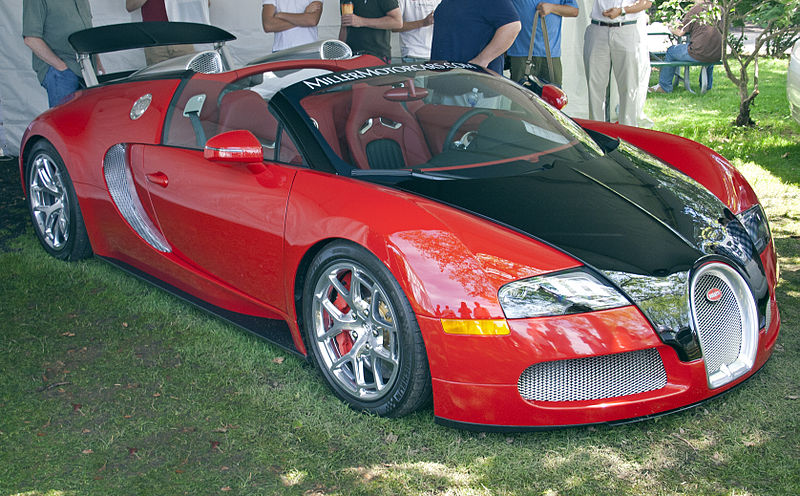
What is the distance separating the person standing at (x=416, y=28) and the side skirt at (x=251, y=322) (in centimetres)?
452

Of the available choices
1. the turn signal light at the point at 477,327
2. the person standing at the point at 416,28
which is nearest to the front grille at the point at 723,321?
the turn signal light at the point at 477,327

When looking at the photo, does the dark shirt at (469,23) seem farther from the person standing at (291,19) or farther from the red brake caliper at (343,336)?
the red brake caliper at (343,336)

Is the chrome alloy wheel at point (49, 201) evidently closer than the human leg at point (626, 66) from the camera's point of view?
Yes

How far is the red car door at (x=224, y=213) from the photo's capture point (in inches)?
142

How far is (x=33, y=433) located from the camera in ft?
10.9

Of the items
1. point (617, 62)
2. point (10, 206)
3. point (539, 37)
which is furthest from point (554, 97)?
point (10, 206)

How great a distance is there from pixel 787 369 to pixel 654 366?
96cm

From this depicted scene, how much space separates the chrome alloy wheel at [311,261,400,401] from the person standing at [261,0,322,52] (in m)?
4.18

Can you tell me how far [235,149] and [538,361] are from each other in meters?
1.61

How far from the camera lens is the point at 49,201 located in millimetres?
5324

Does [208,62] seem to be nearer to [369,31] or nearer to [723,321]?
[369,31]

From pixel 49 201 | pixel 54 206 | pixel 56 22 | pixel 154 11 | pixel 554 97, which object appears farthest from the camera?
pixel 154 11

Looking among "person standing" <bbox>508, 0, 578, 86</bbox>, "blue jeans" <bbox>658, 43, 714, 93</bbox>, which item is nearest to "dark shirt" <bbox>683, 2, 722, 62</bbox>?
"blue jeans" <bbox>658, 43, 714, 93</bbox>

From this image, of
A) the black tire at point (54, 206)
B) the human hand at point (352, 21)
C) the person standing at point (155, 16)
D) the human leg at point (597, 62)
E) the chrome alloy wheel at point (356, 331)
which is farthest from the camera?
the human leg at point (597, 62)
